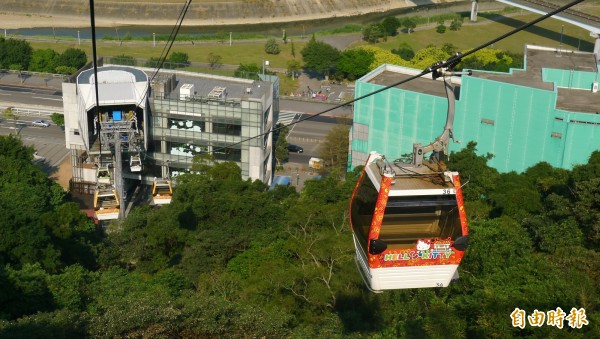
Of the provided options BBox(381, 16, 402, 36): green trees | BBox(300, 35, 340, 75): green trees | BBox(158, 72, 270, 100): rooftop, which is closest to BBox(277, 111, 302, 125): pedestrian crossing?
BBox(300, 35, 340, 75): green trees

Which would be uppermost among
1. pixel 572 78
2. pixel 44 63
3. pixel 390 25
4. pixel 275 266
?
pixel 572 78

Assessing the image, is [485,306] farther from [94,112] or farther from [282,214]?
[94,112]

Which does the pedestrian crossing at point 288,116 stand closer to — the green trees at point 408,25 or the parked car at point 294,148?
the parked car at point 294,148

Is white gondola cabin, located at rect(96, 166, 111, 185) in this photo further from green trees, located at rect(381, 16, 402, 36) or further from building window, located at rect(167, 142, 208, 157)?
Answer: green trees, located at rect(381, 16, 402, 36)

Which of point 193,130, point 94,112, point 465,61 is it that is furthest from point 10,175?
point 465,61

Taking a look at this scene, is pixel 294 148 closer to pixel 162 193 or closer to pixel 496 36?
pixel 162 193

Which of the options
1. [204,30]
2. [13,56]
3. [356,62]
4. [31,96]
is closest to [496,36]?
[356,62]

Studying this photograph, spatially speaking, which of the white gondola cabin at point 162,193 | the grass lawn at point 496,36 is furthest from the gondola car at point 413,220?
the grass lawn at point 496,36
